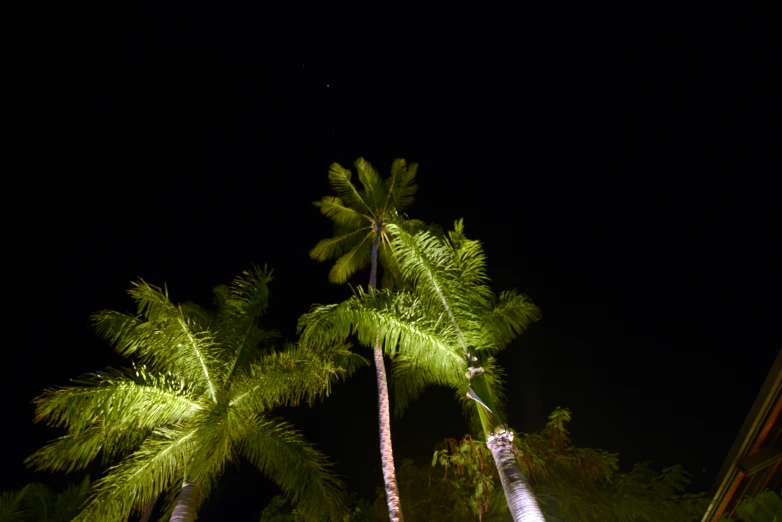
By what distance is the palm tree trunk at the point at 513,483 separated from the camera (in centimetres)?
727

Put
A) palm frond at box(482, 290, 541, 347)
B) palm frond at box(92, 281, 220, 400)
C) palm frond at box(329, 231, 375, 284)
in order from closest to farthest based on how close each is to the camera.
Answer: palm frond at box(482, 290, 541, 347)
palm frond at box(92, 281, 220, 400)
palm frond at box(329, 231, 375, 284)

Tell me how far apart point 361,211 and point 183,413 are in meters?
8.65

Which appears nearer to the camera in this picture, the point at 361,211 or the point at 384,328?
the point at 384,328

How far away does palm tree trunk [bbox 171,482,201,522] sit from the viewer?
9336mm

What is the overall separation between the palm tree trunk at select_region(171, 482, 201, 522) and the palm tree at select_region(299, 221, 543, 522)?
3.76 m

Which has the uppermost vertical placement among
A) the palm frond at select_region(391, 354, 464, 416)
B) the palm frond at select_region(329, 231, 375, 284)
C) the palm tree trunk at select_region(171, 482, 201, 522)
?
the palm frond at select_region(329, 231, 375, 284)

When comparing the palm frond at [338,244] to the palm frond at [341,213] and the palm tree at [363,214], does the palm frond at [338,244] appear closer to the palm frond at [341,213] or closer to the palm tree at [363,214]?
the palm tree at [363,214]

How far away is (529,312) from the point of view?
427 inches

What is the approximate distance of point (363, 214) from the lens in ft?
54.0

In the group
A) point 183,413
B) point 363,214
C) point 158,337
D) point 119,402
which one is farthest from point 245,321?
point 363,214

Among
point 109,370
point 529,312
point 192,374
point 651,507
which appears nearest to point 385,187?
point 529,312

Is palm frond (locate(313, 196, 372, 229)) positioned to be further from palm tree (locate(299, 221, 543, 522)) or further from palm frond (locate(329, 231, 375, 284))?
palm tree (locate(299, 221, 543, 522))

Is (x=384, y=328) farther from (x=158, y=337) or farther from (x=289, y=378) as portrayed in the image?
(x=158, y=337)

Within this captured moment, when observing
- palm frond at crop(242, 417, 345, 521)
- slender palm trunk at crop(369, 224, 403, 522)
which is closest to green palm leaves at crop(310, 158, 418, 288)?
slender palm trunk at crop(369, 224, 403, 522)
